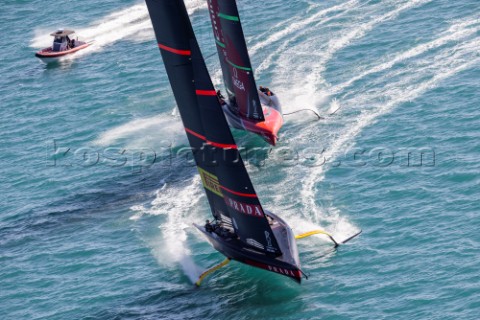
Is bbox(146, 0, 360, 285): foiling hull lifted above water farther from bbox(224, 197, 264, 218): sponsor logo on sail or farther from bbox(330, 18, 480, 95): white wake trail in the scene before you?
bbox(330, 18, 480, 95): white wake trail

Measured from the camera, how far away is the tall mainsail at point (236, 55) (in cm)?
8669

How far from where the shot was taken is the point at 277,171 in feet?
271

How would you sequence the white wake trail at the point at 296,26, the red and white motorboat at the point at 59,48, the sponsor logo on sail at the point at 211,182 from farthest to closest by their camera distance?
the red and white motorboat at the point at 59,48 → the white wake trail at the point at 296,26 → the sponsor logo on sail at the point at 211,182

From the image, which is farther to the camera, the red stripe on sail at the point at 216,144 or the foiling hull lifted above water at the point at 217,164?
the red stripe on sail at the point at 216,144

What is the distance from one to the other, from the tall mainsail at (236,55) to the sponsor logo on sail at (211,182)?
1962cm

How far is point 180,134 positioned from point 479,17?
34174 mm

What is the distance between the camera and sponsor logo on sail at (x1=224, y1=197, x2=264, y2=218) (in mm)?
64938

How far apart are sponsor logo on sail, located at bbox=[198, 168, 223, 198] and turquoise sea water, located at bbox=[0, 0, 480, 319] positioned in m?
5.84

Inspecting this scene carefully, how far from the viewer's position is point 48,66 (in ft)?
371

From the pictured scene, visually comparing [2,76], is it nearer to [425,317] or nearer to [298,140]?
[298,140]

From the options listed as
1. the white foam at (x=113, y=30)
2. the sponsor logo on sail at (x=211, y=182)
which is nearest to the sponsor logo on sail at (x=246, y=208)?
the sponsor logo on sail at (x=211, y=182)

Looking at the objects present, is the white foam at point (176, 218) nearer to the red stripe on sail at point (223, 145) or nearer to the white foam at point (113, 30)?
the red stripe on sail at point (223, 145)

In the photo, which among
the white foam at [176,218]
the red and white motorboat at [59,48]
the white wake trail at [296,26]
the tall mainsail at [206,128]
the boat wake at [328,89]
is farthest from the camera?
the red and white motorboat at [59,48]

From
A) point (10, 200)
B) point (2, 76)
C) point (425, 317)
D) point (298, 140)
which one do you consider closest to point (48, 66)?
point (2, 76)
